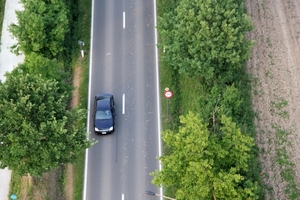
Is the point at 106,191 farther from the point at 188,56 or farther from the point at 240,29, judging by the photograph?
the point at 240,29

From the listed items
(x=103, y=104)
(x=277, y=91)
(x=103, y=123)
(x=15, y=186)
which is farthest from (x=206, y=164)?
(x=277, y=91)

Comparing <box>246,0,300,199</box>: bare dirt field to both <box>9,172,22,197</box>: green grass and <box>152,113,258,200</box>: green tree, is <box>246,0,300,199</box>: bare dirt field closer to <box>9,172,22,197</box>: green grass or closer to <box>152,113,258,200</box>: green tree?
<box>152,113,258,200</box>: green tree

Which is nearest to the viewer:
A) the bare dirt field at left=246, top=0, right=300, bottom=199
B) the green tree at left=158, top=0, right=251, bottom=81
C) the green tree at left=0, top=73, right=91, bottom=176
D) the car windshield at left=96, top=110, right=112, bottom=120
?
the green tree at left=0, top=73, right=91, bottom=176

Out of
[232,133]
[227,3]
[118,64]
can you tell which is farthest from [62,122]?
[227,3]

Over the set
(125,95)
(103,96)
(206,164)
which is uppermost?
(125,95)

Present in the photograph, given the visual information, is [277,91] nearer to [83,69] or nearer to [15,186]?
[83,69]

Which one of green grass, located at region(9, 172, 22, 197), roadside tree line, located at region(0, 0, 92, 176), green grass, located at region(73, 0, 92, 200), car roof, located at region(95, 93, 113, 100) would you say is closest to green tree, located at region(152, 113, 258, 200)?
roadside tree line, located at region(0, 0, 92, 176)

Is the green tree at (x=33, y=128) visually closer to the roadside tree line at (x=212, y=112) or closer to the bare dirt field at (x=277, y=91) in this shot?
the roadside tree line at (x=212, y=112)
